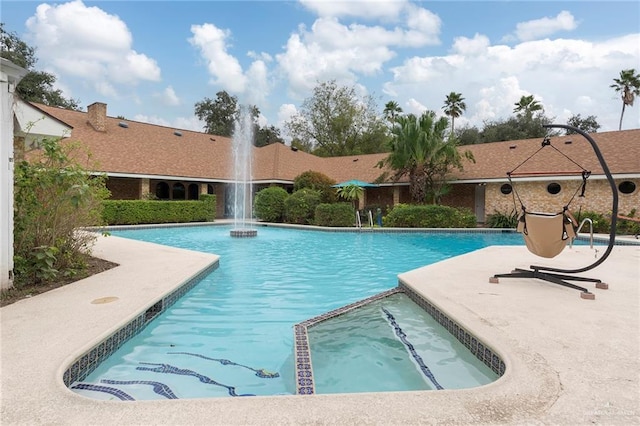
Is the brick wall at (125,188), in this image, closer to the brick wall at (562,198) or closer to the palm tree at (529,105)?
the brick wall at (562,198)

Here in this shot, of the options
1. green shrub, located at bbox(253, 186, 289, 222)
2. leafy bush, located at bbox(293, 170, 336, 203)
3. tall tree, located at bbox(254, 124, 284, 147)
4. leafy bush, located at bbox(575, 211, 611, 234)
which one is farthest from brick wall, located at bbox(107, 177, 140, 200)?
tall tree, located at bbox(254, 124, 284, 147)

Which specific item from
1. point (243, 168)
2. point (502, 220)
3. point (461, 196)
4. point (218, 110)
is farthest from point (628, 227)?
point (218, 110)

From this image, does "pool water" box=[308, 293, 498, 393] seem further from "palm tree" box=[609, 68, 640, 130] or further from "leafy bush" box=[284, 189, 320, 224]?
"palm tree" box=[609, 68, 640, 130]

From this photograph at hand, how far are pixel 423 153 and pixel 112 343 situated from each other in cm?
1860

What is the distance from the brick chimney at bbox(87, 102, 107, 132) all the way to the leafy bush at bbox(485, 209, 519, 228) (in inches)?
920

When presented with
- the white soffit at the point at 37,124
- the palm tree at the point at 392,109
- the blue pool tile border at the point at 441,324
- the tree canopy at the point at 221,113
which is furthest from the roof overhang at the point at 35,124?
the tree canopy at the point at 221,113

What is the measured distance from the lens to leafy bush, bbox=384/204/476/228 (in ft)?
63.2

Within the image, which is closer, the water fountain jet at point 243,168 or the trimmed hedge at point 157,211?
the trimmed hedge at point 157,211

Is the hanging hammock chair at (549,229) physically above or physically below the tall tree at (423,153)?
below

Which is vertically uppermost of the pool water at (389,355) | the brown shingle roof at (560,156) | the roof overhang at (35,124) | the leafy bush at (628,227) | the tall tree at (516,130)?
the tall tree at (516,130)

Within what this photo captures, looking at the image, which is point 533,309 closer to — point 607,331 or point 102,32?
point 607,331

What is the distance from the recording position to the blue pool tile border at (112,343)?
11.0 feet

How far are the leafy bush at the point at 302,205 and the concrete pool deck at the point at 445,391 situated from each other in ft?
48.5

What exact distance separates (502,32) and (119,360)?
18552mm
